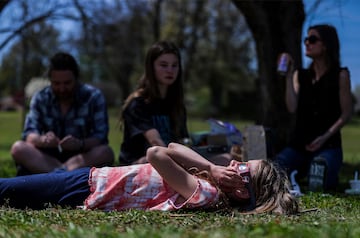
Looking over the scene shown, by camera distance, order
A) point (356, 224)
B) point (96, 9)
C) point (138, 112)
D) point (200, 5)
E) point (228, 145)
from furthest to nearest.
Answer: point (200, 5) → point (96, 9) → point (228, 145) → point (138, 112) → point (356, 224)

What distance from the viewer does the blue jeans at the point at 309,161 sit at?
202 inches

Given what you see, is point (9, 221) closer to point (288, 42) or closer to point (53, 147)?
point (53, 147)

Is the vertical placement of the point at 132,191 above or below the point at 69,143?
below

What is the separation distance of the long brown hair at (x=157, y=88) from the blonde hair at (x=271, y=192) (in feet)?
6.05

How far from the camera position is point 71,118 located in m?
5.65

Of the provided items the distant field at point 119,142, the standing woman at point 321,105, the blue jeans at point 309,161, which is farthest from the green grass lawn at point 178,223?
the distant field at point 119,142

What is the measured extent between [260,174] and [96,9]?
11.4m

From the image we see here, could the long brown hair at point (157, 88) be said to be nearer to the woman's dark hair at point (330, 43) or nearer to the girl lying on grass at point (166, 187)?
the woman's dark hair at point (330, 43)

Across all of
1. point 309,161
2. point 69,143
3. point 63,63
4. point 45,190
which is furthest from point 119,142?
point 45,190

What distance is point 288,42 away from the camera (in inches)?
295

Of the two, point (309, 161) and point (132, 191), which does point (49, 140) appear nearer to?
point (132, 191)

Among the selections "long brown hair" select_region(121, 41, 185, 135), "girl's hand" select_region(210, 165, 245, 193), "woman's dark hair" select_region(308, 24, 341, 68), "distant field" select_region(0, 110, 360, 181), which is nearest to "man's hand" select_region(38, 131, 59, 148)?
"distant field" select_region(0, 110, 360, 181)

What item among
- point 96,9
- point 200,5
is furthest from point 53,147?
point 200,5

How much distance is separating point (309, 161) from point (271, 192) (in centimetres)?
207
